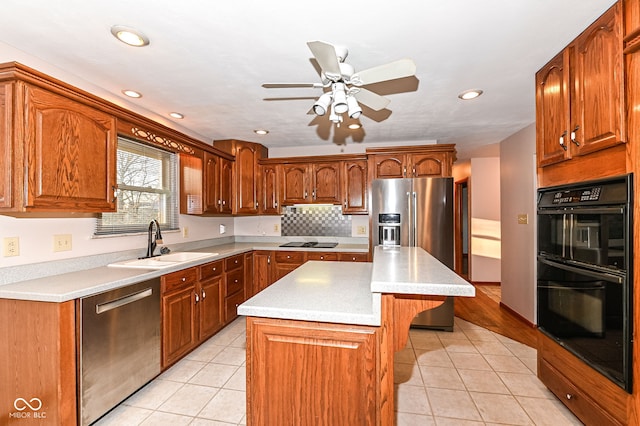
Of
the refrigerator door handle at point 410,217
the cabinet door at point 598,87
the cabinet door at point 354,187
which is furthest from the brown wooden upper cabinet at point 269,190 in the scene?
the cabinet door at point 598,87

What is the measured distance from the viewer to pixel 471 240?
223 inches

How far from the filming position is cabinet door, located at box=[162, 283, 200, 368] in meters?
2.43

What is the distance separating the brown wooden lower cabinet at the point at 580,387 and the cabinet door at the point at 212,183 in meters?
3.34

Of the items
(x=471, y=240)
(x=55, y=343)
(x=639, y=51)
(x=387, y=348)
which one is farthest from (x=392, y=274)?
(x=471, y=240)

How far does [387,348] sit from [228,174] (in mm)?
3270

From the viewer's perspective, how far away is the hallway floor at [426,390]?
1965 millimetres

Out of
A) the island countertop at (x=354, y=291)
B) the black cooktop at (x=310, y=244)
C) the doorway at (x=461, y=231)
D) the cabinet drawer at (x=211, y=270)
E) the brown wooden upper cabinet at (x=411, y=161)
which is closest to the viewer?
the island countertop at (x=354, y=291)

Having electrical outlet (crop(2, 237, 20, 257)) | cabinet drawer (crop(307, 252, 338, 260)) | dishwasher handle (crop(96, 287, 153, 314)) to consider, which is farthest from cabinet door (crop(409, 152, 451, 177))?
electrical outlet (crop(2, 237, 20, 257))

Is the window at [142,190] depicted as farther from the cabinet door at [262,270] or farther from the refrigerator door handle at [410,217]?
the refrigerator door handle at [410,217]

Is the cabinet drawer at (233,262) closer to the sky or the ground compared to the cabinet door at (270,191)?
closer to the ground

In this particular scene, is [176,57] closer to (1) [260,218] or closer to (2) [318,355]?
(2) [318,355]

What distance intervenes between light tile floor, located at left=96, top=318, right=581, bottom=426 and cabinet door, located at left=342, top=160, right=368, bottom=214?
1.77 m

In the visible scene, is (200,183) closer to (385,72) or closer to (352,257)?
(352,257)

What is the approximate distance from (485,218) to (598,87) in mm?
4220
